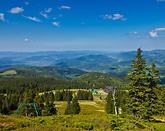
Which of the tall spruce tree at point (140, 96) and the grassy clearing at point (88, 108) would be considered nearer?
the tall spruce tree at point (140, 96)

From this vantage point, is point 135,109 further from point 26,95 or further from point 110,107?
point 26,95

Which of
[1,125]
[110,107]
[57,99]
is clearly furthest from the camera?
[57,99]

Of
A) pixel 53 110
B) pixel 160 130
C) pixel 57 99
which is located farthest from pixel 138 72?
pixel 57 99

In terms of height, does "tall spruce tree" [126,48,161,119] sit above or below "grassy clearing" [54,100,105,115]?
above

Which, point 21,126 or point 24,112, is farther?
point 24,112

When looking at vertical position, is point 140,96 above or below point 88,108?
above

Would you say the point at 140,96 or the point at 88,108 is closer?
the point at 140,96

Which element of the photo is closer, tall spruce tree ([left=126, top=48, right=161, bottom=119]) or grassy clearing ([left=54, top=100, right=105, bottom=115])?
tall spruce tree ([left=126, top=48, right=161, bottom=119])

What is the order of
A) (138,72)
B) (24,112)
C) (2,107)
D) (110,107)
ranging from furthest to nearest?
(2,107)
(110,107)
(24,112)
(138,72)

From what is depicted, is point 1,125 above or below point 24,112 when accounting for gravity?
above

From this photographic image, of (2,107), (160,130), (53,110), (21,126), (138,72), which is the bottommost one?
(2,107)

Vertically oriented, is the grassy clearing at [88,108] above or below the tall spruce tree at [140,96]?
below
